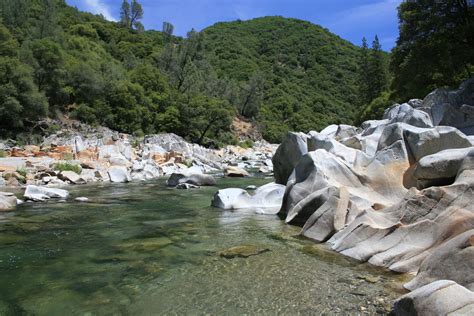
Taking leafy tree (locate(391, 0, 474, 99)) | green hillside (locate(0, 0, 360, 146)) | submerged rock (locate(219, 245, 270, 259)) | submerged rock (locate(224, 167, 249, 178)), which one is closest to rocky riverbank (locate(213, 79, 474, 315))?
submerged rock (locate(219, 245, 270, 259))

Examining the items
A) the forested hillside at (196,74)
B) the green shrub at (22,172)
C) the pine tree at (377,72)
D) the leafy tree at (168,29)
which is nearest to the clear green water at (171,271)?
the green shrub at (22,172)

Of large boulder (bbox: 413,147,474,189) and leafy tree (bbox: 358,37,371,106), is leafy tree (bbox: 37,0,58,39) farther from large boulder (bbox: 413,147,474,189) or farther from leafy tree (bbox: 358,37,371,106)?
large boulder (bbox: 413,147,474,189)

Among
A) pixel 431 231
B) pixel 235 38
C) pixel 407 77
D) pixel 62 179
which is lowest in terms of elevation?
pixel 62 179

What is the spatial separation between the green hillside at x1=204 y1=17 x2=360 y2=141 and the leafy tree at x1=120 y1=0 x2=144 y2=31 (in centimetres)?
2463

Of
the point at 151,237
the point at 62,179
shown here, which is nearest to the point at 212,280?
the point at 151,237

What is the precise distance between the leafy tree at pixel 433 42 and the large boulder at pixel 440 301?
26.0 metres

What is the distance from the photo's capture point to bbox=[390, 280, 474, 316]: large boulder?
15.0ft

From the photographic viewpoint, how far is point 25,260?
8.81 m

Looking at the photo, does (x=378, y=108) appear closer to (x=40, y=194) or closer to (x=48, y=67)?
(x=48, y=67)

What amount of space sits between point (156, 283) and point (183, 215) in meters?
7.09

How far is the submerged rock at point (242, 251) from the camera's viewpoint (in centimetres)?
927

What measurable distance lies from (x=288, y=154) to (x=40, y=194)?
1089 cm

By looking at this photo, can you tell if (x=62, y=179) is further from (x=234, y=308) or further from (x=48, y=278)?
(x=234, y=308)

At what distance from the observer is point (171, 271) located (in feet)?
27.1
